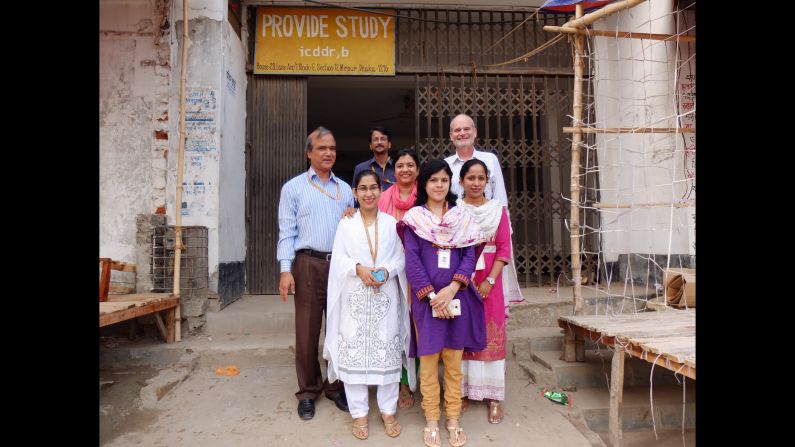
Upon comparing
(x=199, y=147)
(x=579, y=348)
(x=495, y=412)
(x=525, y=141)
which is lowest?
(x=495, y=412)

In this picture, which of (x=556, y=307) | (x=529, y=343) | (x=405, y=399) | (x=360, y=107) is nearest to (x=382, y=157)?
(x=405, y=399)

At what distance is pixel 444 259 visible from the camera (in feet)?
8.41

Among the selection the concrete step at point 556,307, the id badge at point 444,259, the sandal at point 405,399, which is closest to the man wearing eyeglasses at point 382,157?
the id badge at point 444,259

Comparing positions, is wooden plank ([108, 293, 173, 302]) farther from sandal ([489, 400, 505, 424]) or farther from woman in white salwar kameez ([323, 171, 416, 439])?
sandal ([489, 400, 505, 424])

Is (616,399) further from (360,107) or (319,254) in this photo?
(360,107)

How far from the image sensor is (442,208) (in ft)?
8.77

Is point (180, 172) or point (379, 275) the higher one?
point (180, 172)

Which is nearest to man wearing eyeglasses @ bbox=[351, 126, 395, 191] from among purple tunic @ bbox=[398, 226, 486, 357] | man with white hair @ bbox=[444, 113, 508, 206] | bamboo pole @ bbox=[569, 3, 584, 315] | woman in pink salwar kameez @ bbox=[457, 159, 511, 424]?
man with white hair @ bbox=[444, 113, 508, 206]

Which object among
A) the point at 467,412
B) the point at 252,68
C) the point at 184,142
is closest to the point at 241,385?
the point at 467,412

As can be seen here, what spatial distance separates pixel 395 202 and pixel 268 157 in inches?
109

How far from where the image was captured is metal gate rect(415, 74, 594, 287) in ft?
17.5

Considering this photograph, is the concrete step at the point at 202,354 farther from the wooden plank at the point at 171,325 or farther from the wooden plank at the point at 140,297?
the wooden plank at the point at 140,297

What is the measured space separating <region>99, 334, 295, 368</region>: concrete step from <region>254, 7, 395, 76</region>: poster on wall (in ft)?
10.2

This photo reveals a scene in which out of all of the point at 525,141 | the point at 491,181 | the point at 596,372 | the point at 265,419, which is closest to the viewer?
the point at 265,419
